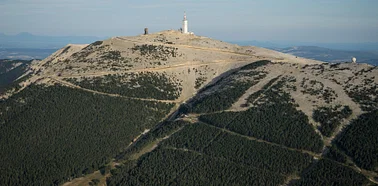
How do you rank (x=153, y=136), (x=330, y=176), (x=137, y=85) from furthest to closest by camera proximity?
(x=137, y=85) → (x=153, y=136) → (x=330, y=176)

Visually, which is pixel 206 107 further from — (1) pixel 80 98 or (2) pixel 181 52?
(2) pixel 181 52

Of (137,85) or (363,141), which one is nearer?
(363,141)

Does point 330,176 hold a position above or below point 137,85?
below

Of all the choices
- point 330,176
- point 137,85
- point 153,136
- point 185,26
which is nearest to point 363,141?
point 330,176

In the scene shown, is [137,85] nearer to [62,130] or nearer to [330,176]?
[62,130]

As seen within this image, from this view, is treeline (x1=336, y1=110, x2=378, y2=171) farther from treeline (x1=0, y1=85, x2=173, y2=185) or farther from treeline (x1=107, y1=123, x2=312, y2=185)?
treeline (x1=0, y1=85, x2=173, y2=185)

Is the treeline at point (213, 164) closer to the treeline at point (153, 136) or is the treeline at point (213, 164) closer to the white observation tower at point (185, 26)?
the treeline at point (153, 136)

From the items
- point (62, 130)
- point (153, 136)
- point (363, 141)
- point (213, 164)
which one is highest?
point (363, 141)

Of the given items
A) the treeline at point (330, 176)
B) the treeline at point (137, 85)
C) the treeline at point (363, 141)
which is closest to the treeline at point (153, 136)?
the treeline at point (137, 85)
